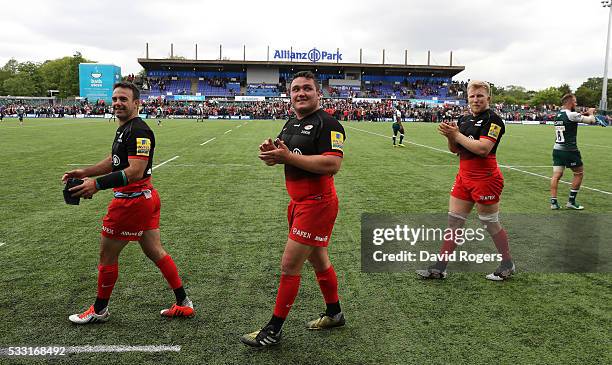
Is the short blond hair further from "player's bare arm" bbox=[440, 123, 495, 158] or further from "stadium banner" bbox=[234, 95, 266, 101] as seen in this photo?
"stadium banner" bbox=[234, 95, 266, 101]

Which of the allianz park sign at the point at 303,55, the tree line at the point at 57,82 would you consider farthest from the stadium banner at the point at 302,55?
the tree line at the point at 57,82

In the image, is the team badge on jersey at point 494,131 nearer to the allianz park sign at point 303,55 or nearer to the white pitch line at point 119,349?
the white pitch line at point 119,349

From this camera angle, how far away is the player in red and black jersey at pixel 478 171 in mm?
4880

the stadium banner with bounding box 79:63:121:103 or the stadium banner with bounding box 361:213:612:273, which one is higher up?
the stadium banner with bounding box 79:63:121:103

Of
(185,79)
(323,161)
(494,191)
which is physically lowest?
(494,191)

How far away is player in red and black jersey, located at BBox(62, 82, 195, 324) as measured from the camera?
3856 mm

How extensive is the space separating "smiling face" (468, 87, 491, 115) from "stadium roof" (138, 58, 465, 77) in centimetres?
7547

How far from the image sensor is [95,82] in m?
73.8

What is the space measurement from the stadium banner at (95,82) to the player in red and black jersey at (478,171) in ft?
251

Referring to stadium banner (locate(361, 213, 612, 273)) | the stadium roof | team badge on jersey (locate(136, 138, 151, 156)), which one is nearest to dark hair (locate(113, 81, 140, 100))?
team badge on jersey (locate(136, 138, 151, 156))

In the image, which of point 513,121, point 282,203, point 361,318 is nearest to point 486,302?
point 361,318

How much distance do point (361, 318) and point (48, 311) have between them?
2808 millimetres

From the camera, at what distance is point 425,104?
76938mm

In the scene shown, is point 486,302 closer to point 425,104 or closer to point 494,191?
point 494,191
